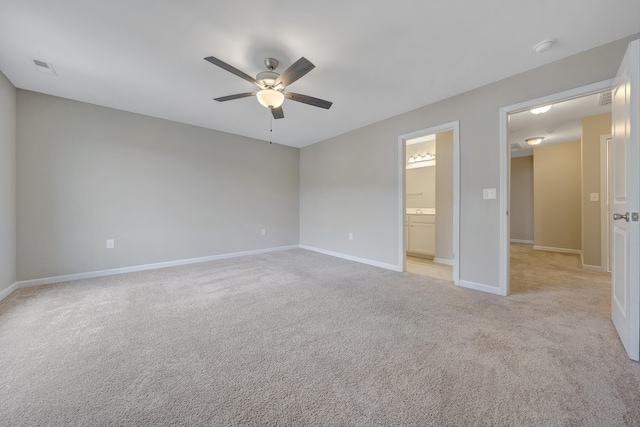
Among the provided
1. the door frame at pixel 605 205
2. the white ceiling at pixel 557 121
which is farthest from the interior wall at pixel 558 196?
the door frame at pixel 605 205

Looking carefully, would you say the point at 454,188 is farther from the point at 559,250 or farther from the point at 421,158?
the point at 559,250

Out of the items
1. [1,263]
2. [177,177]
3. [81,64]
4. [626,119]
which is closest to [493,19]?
[626,119]

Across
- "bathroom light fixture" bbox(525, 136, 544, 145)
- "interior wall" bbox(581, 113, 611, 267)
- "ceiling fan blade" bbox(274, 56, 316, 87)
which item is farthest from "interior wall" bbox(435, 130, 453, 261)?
"ceiling fan blade" bbox(274, 56, 316, 87)

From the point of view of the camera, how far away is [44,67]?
2.40 meters

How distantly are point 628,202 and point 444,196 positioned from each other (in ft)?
8.22

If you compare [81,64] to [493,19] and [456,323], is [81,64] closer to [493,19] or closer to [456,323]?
[493,19]

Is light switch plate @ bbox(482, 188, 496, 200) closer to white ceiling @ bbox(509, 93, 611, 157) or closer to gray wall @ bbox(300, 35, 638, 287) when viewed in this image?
gray wall @ bbox(300, 35, 638, 287)

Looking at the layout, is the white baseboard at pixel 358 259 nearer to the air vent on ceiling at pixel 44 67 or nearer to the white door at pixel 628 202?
the white door at pixel 628 202

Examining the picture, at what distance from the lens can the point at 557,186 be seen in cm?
527

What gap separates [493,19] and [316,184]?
3786 mm

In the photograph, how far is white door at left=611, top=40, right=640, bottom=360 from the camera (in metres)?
1.49

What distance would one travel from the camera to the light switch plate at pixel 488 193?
2.66m

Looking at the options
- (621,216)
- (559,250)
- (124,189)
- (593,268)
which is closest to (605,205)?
(593,268)

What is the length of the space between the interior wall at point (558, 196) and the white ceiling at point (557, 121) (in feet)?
0.97
